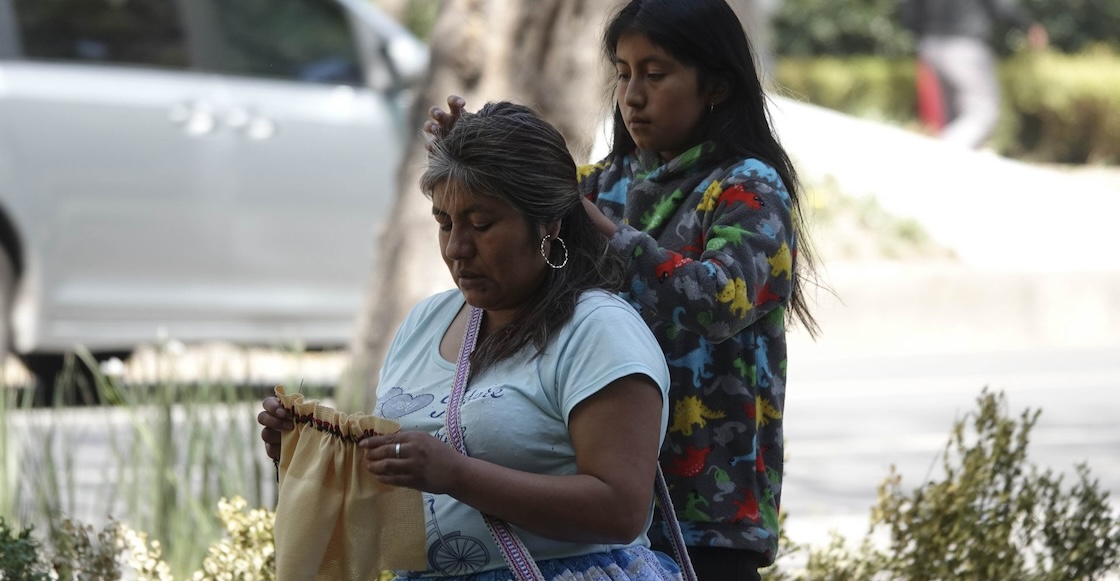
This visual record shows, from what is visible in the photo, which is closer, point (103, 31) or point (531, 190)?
point (531, 190)

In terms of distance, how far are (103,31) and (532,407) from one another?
630 centimetres

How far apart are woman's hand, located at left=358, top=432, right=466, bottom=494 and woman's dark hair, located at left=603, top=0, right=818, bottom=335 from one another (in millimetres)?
756

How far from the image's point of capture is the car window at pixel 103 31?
7.95 metres

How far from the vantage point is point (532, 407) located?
2428 mm

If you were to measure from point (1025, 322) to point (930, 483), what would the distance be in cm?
680

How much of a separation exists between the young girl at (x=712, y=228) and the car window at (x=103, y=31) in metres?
5.86

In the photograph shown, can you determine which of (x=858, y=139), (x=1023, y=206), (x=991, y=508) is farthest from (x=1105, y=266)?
(x=991, y=508)

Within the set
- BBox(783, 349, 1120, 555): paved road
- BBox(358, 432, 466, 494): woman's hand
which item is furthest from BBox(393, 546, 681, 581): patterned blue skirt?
BBox(783, 349, 1120, 555): paved road

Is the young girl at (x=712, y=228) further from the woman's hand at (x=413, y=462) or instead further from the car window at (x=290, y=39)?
the car window at (x=290, y=39)

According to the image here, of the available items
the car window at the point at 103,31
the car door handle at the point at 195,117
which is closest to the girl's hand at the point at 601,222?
the car door handle at the point at 195,117

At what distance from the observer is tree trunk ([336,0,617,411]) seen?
5699 mm

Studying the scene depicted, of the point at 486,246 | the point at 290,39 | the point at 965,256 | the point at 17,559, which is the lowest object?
the point at 17,559

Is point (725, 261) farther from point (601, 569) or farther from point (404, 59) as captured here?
point (404, 59)

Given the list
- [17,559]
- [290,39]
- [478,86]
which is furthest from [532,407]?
[290,39]
